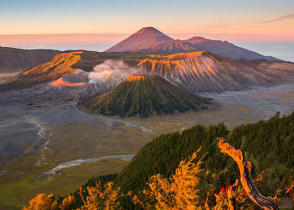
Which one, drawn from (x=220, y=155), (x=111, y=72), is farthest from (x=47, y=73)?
(x=220, y=155)

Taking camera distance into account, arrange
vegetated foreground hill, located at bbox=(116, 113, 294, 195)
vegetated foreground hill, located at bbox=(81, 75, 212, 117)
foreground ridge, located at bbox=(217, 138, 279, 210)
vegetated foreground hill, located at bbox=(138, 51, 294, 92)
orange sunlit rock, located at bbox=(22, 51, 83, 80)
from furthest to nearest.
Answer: vegetated foreground hill, located at bbox=(138, 51, 294, 92), orange sunlit rock, located at bbox=(22, 51, 83, 80), vegetated foreground hill, located at bbox=(81, 75, 212, 117), vegetated foreground hill, located at bbox=(116, 113, 294, 195), foreground ridge, located at bbox=(217, 138, 279, 210)

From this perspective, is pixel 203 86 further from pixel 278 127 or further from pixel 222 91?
pixel 278 127

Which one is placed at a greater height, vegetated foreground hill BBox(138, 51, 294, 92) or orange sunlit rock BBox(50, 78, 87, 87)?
vegetated foreground hill BBox(138, 51, 294, 92)

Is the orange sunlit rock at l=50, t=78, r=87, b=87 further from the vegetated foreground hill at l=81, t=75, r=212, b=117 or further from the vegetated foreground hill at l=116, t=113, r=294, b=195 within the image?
the vegetated foreground hill at l=116, t=113, r=294, b=195

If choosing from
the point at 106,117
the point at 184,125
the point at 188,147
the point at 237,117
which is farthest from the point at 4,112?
the point at 237,117

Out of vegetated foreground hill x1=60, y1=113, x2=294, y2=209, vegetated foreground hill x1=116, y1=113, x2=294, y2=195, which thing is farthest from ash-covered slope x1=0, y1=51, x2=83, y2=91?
vegetated foreground hill x1=116, y1=113, x2=294, y2=195

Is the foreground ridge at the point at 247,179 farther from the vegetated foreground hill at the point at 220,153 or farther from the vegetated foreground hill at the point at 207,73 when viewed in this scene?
the vegetated foreground hill at the point at 207,73

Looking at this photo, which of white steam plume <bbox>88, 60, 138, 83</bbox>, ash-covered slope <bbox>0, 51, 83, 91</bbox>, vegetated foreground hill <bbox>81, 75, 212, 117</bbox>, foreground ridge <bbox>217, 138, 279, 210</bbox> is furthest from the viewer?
white steam plume <bbox>88, 60, 138, 83</bbox>

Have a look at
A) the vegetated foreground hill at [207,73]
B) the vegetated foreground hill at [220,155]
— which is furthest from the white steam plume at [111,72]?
the vegetated foreground hill at [220,155]
